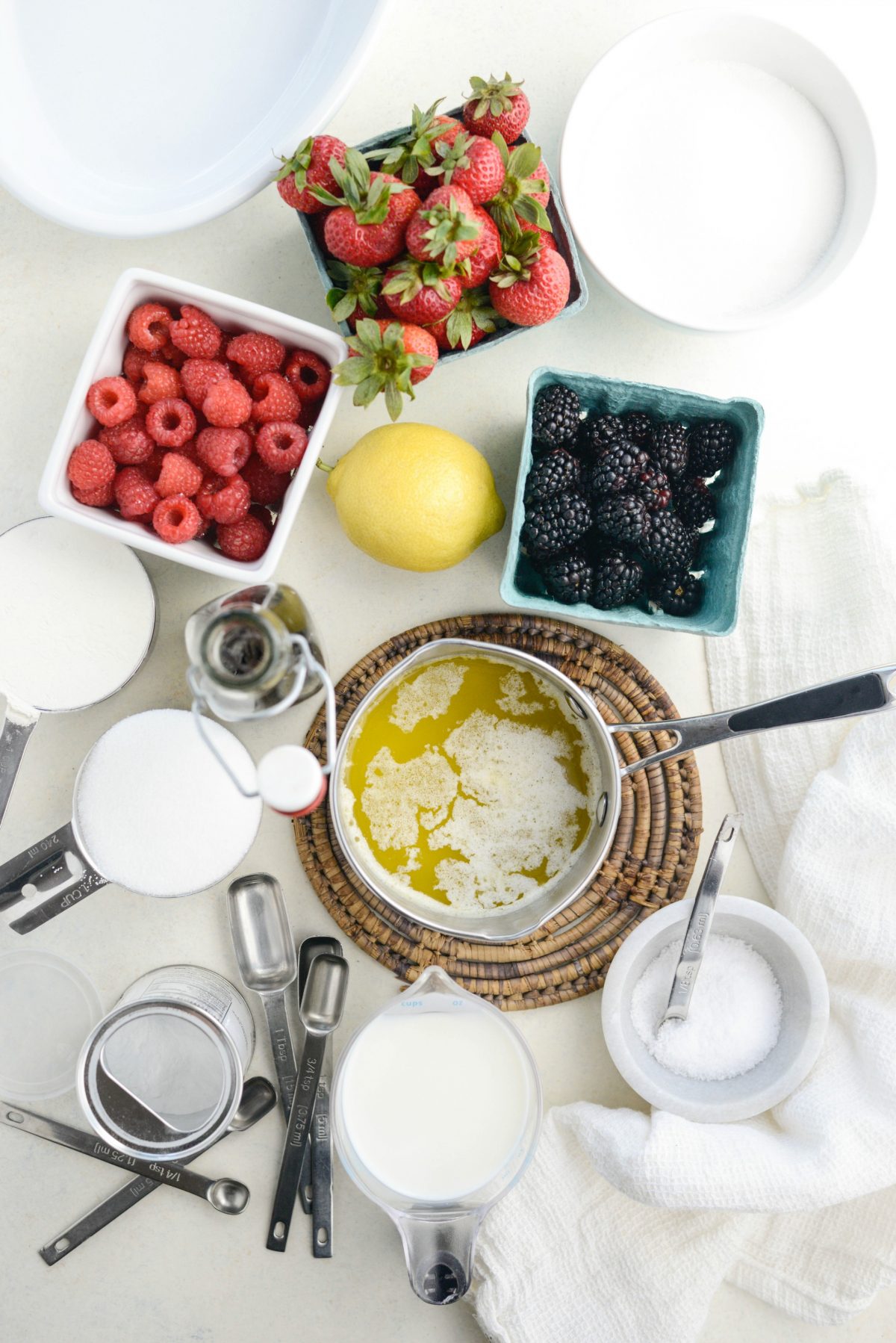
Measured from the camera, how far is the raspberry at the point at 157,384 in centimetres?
84

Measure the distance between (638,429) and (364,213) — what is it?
1.09 ft

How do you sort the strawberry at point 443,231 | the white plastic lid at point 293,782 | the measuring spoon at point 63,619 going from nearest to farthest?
the white plastic lid at point 293,782
the strawberry at point 443,231
the measuring spoon at point 63,619

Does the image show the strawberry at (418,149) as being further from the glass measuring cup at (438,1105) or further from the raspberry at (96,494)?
the glass measuring cup at (438,1105)

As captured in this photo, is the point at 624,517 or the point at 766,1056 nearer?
the point at 624,517

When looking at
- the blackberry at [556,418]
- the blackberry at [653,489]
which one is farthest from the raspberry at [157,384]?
the blackberry at [653,489]

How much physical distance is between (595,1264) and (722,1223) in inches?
5.6

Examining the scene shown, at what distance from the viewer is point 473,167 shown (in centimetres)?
79

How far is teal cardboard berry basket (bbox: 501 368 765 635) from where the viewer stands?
2.94ft

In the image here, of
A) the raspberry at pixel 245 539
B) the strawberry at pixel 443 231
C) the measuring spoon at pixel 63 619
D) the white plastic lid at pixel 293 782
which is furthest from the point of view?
the measuring spoon at pixel 63 619

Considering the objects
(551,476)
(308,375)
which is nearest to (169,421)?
(308,375)

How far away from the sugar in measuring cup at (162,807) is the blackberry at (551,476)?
396 millimetres

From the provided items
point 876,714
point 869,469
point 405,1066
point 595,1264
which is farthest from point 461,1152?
point 869,469

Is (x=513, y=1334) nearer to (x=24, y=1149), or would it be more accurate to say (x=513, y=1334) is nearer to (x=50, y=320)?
(x=24, y=1149)

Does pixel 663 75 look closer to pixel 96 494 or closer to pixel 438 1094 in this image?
pixel 96 494
